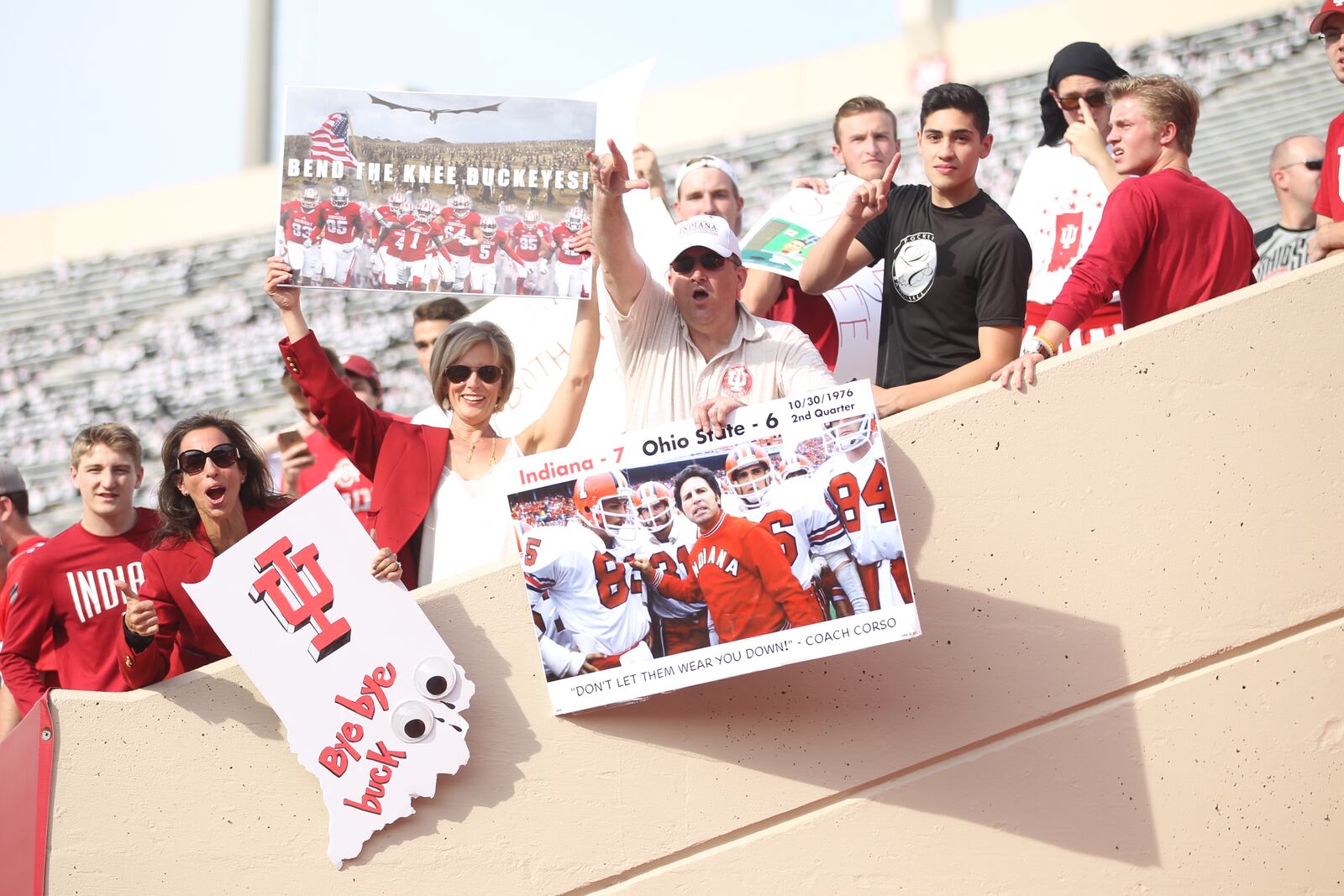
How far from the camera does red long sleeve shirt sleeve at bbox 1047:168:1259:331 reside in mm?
4031

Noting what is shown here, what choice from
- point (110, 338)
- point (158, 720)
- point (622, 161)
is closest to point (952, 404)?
point (622, 161)

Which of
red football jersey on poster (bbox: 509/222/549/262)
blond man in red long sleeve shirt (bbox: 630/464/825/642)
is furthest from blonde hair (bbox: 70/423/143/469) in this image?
blond man in red long sleeve shirt (bbox: 630/464/825/642)

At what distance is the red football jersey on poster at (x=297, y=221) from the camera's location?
439cm

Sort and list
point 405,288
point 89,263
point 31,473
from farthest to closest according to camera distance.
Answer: point 89,263, point 31,473, point 405,288

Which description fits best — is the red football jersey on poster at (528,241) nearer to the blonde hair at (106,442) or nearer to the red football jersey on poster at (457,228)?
the red football jersey on poster at (457,228)

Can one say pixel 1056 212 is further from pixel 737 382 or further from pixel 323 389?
pixel 323 389

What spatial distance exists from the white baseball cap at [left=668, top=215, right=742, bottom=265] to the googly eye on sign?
1043 mm

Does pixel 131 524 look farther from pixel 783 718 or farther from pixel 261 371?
pixel 261 371

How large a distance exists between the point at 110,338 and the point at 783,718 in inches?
506

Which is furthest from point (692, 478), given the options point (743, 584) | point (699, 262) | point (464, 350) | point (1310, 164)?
point (1310, 164)

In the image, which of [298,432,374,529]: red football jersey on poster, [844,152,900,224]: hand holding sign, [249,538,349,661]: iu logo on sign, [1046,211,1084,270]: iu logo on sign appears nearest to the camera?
[249,538,349,661]: iu logo on sign

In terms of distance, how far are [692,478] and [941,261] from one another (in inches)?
39.9

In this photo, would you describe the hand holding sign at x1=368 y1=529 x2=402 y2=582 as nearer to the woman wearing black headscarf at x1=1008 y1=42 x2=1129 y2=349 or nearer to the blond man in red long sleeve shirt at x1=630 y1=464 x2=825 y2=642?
the blond man in red long sleeve shirt at x1=630 y1=464 x2=825 y2=642

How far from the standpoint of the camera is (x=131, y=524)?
4.73m
